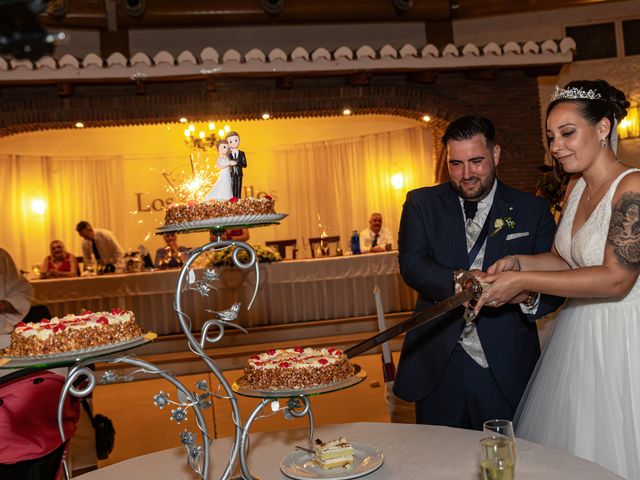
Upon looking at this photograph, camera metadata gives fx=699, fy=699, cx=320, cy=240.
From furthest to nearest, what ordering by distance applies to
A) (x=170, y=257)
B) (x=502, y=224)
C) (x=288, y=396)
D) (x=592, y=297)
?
(x=170, y=257) < (x=502, y=224) < (x=592, y=297) < (x=288, y=396)

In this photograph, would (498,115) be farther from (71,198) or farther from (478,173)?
(71,198)

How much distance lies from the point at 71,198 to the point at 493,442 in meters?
13.9

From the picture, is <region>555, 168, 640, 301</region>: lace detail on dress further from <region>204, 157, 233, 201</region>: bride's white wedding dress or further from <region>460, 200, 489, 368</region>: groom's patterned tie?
<region>204, 157, 233, 201</region>: bride's white wedding dress

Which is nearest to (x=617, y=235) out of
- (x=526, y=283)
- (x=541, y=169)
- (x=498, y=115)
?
(x=526, y=283)

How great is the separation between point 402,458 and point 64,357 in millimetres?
1037

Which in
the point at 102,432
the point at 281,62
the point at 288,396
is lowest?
the point at 102,432

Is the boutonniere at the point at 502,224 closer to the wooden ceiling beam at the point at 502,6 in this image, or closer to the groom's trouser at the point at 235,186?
the groom's trouser at the point at 235,186

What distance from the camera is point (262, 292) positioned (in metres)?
9.29

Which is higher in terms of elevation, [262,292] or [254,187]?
[254,187]

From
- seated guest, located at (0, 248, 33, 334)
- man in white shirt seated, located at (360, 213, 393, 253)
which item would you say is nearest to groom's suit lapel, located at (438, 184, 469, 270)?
seated guest, located at (0, 248, 33, 334)

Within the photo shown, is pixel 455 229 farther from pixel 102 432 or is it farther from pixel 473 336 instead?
pixel 102 432

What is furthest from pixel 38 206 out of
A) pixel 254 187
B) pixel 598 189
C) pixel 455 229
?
pixel 598 189

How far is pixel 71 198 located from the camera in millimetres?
14367

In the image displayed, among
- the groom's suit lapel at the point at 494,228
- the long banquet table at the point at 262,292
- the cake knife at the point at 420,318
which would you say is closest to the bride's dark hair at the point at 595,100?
the groom's suit lapel at the point at 494,228
